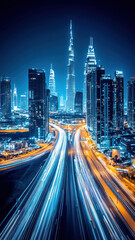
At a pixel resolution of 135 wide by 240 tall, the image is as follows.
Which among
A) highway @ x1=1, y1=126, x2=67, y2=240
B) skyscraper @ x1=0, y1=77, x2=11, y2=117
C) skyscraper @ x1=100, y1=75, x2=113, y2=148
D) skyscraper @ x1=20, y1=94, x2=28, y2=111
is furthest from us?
skyscraper @ x1=20, y1=94, x2=28, y2=111

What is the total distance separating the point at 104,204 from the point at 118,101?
22698mm

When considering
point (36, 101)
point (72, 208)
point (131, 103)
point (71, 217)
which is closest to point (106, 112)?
point (36, 101)

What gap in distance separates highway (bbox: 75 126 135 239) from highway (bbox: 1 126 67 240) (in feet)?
4.59

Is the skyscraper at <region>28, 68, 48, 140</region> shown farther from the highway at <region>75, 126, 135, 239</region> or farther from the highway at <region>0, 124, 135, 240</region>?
the highway at <region>75, 126, 135, 239</region>

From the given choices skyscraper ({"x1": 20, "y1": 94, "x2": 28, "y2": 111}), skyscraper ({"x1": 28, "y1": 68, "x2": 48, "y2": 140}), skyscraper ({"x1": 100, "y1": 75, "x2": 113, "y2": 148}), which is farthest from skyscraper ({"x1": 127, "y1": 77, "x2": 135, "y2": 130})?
skyscraper ({"x1": 20, "y1": 94, "x2": 28, "y2": 111})

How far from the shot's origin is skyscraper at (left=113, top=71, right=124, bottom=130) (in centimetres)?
2491

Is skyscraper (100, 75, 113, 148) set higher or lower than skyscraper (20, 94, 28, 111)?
lower

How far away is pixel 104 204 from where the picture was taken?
6.27 meters

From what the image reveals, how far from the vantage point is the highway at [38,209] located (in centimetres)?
490

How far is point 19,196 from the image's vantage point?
6969 millimetres

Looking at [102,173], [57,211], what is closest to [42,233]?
[57,211]

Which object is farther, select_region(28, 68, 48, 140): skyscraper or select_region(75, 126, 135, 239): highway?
select_region(28, 68, 48, 140): skyscraper

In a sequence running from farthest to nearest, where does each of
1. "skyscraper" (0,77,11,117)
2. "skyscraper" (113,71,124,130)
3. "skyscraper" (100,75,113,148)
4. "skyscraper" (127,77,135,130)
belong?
1. "skyscraper" (0,77,11,117)
2. "skyscraper" (127,77,135,130)
3. "skyscraper" (113,71,124,130)
4. "skyscraper" (100,75,113,148)

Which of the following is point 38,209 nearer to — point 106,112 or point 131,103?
point 106,112
